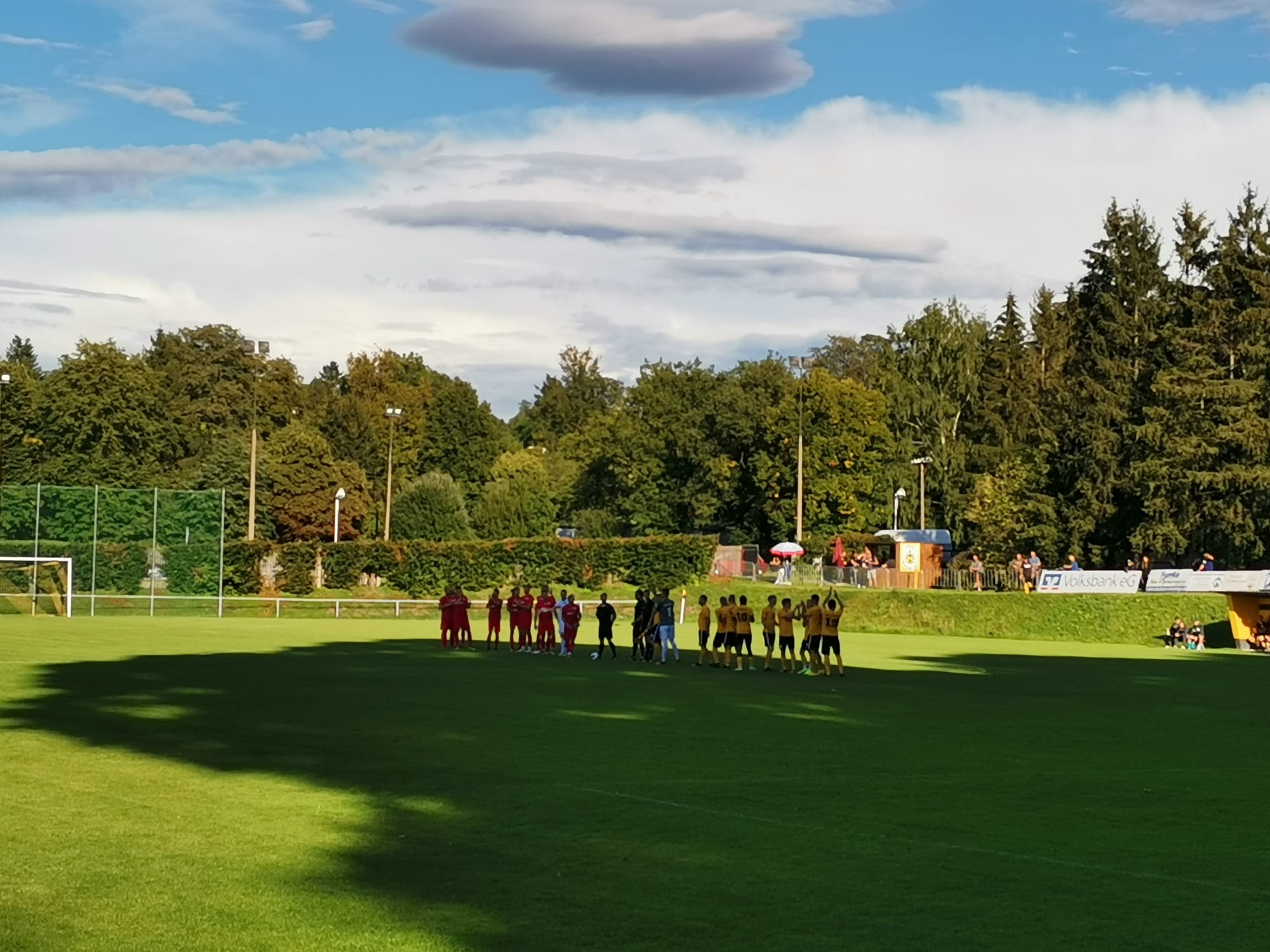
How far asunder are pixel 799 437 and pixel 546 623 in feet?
150

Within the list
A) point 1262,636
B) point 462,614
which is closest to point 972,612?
point 1262,636

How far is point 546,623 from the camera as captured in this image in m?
40.9

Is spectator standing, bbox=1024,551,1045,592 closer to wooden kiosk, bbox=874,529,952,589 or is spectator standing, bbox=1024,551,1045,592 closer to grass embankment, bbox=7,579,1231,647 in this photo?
grass embankment, bbox=7,579,1231,647

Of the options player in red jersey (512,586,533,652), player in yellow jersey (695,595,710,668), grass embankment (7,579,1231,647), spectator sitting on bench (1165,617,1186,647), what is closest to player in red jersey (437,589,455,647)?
player in red jersey (512,586,533,652)

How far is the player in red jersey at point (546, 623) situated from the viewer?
40.9 m

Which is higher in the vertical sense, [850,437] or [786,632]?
[850,437]

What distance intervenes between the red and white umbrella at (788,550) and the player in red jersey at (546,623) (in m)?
37.2

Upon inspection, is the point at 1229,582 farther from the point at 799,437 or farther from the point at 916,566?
the point at 799,437

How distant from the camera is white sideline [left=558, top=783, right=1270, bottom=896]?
1176 cm

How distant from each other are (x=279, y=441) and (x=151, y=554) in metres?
41.5

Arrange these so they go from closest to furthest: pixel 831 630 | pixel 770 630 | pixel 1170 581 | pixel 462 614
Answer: pixel 831 630, pixel 770 630, pixel 462 614, pixel 1170 581

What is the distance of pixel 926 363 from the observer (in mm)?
103438

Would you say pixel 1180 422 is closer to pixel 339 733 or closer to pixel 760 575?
pixel 760 575

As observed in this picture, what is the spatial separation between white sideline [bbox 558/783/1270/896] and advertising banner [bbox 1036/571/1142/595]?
1702 inches
